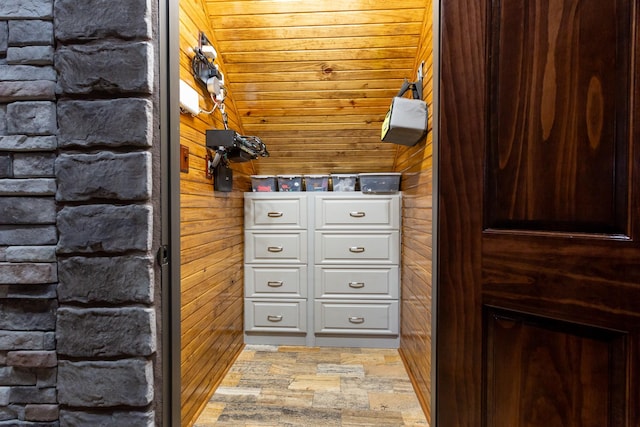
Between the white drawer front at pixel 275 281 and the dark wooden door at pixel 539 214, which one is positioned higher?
the dark wooden door at pixel 539 214

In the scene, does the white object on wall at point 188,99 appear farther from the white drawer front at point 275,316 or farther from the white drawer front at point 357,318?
the white drawer front at point 357,318

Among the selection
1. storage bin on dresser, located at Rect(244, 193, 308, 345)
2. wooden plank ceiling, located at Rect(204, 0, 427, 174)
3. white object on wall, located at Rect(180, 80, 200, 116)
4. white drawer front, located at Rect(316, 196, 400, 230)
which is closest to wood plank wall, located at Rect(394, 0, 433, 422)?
white drawer front, located at Rect(316, 196, 400, 230)

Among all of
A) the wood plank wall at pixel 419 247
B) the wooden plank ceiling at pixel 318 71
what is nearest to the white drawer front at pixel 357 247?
the wood plank wall at pixel 419 247

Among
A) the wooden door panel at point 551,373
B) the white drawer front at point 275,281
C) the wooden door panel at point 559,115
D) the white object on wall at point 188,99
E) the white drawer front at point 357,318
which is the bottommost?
the white drawer front at point 357,318

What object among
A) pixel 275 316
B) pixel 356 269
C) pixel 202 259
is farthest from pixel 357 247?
pixel 202 259

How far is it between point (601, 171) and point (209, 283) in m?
1.84

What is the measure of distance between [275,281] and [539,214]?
7.22 ft

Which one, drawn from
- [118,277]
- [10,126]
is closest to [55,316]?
[118,277]

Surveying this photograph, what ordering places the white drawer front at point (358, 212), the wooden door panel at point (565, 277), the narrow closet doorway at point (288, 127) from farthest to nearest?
the white drawer front at point (358, 212)
the narrow closet doorway at point (288, 127)
the wooden door panel at point (565, 277)

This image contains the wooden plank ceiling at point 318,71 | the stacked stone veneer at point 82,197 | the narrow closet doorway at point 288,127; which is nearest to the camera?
the stacked stone veneer at point 82,197

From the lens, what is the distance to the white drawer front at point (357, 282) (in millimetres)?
2650

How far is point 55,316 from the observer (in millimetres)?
914

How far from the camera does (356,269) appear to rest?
267cm

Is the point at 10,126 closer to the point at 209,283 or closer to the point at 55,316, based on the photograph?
the point at 55,316
